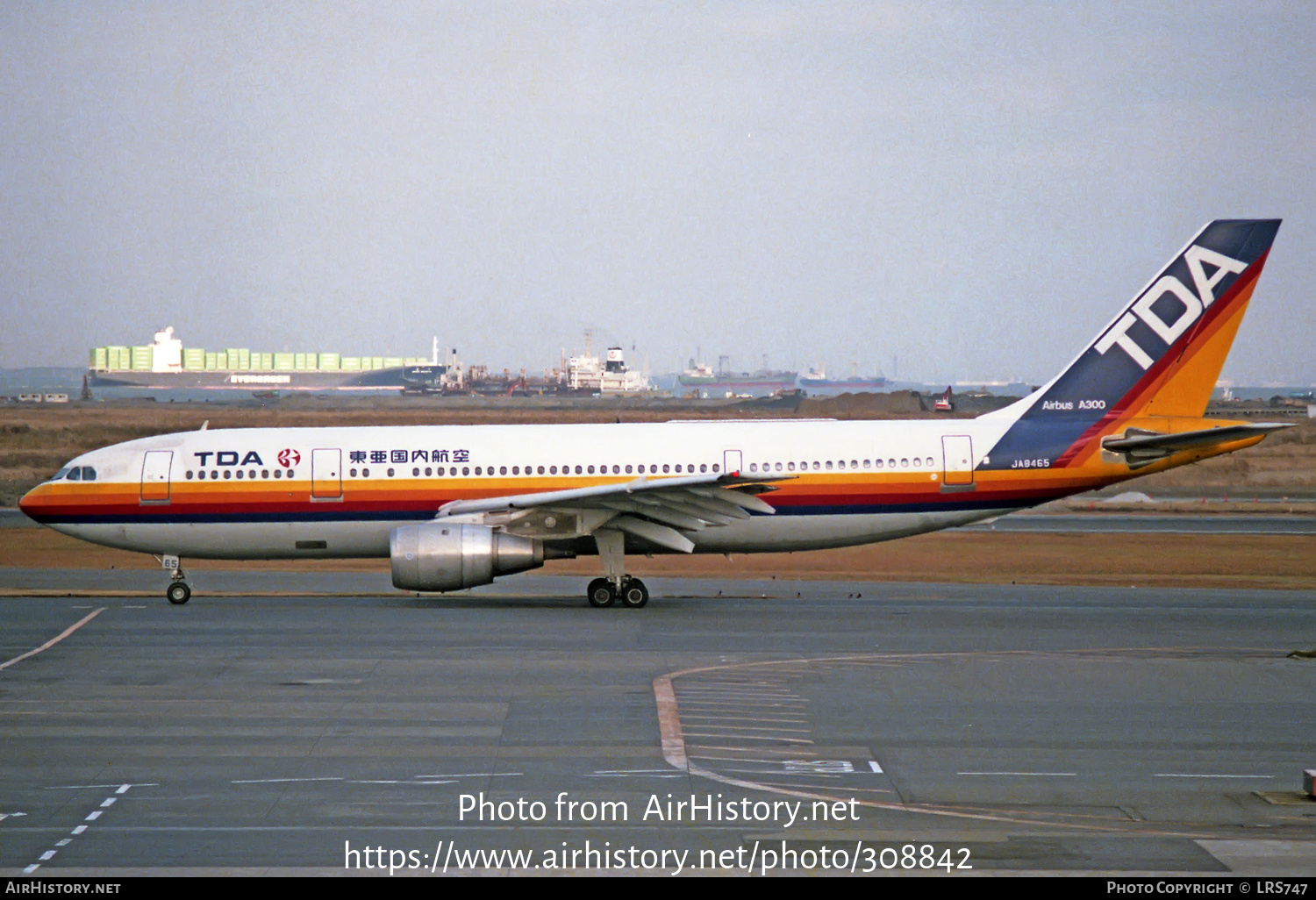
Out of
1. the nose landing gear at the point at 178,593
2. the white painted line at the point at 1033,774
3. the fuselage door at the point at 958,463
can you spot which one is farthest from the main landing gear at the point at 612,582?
the white painted line at the point at 1033,774

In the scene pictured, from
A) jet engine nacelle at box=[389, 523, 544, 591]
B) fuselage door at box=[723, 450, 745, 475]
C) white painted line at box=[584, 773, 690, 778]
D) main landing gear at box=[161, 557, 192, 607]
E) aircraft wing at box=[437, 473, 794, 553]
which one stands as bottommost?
main landing gear at box=[161, 557, 192, 607]

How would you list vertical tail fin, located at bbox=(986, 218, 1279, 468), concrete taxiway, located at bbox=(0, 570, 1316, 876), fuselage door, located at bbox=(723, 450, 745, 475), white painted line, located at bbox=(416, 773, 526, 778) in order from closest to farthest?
concrete taxiway, located at bbox=(0, 570, 1316, 876), white painted line, located at bbox=(416, 773, 526, 778), fuselage door, located at bbox=(723, 450, 745, 475), vertical tail fin, located at bbox=(986, 218, 1279, 468)

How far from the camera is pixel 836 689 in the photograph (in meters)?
20.3

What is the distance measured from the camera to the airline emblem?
31703 mm

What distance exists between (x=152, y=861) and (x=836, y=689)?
1087 cm

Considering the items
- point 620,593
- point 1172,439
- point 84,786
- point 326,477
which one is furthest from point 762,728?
point 1172,439

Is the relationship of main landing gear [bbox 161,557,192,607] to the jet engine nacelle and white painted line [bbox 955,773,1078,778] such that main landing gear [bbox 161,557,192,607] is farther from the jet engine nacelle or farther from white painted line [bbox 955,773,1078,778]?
white painted line [bbox 955,773,1078,778]

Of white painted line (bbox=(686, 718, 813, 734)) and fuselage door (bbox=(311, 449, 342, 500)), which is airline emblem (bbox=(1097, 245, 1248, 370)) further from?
fuselage door (bbox=(311, 449, 342, 500))

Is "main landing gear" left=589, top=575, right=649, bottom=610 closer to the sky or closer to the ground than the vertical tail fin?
closer to the ground

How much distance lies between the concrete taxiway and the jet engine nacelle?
2.80 feet

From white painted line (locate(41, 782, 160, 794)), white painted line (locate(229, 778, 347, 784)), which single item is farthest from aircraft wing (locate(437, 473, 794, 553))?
white painted line (locate(41, 782, 160, 794))

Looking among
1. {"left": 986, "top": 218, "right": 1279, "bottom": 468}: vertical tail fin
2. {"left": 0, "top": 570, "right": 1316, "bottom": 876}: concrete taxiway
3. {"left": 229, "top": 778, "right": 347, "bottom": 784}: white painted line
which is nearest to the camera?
{"left": 0, "top": 570, "right": 1316, "bottom": 876}: concrete taxiway

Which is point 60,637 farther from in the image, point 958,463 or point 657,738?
point 958,463

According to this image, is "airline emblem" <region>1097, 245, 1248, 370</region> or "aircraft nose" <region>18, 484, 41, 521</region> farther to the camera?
"airline emblem" <region>1097, 245, 1248, 370</region>
